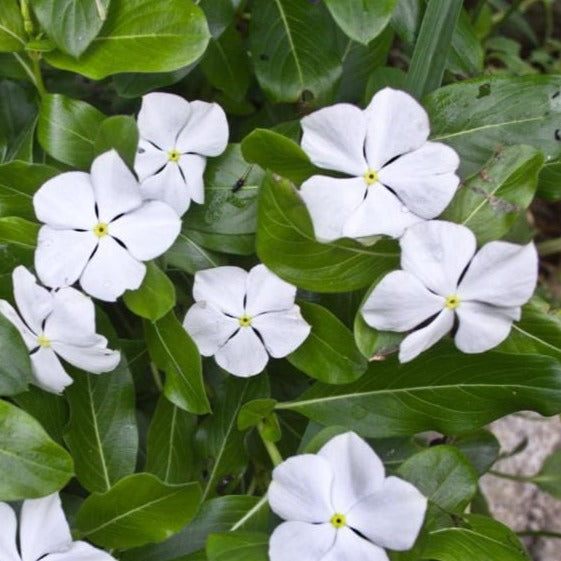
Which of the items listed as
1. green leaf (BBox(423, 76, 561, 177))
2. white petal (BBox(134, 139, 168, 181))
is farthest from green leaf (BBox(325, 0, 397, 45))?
white petal (BBox(134, 139, 168, 181))

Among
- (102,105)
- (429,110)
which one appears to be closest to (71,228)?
(429,110)

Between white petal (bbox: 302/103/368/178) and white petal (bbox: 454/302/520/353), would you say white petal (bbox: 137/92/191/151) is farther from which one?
white petal (bbox: 454/302/520/353)

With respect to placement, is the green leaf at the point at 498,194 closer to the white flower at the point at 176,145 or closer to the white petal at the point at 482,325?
the white petal at the point at 482,325

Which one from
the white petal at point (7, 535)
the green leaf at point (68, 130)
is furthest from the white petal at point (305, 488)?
the green leaf at point (68, 130)

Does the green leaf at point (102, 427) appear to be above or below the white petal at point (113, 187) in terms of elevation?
below

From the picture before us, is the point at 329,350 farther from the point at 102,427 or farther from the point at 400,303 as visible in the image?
the point at 102,427

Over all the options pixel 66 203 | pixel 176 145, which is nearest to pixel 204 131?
pixel 176 145
